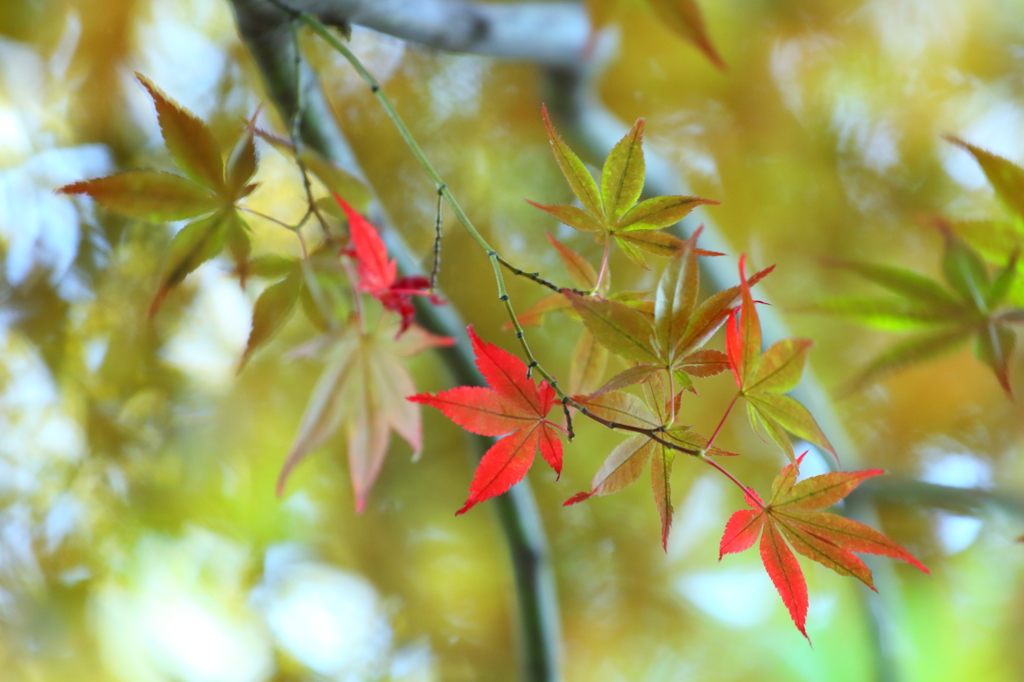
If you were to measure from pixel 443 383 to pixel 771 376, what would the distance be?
22.7 inches

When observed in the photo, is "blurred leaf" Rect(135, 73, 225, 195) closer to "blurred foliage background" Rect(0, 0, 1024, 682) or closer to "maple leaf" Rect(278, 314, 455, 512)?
"maple leaf" Rect(278, 314, 455, 512)

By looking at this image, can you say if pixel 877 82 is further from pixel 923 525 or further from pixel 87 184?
pixel 87 184

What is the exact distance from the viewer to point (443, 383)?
0.77 m

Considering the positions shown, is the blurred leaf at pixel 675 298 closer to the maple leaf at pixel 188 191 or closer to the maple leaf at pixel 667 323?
the maple leaf at pixel 667 323

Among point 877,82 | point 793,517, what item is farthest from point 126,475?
point 877,82

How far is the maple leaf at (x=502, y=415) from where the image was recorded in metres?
0.22

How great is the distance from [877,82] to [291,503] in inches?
48.3

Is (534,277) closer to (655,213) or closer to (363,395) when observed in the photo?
(655,213)

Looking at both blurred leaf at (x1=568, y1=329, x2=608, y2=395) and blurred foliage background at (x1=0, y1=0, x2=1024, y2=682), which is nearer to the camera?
blurred leaf at (x1=568, y1=329, x2=608, y2=395)

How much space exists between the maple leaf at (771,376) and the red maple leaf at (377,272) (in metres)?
0.14

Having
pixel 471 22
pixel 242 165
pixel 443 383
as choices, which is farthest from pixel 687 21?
pixel 443 383

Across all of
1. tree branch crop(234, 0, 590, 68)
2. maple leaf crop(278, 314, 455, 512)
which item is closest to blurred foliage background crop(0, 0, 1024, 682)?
tree branch crop(234, 0, 590, 68)

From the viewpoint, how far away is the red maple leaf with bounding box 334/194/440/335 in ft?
0.83

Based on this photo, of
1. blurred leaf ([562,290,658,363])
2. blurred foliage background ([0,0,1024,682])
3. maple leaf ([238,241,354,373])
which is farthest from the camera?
blurred foliage background ([0,0,1024,682])
